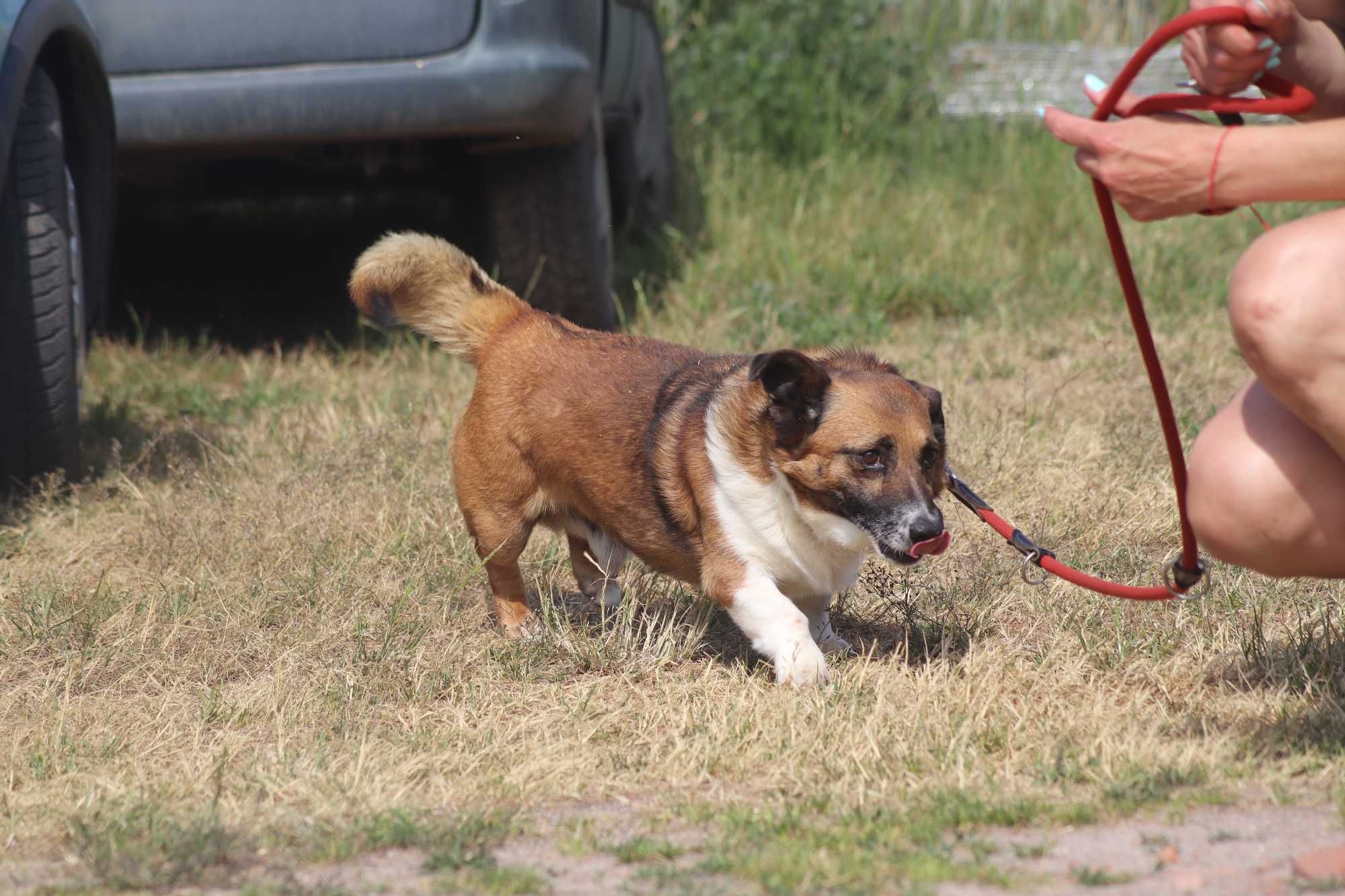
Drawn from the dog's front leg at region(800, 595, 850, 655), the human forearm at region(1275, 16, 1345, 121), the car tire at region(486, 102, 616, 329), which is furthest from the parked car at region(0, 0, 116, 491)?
the human forearm at region(1275, 16, 1345, 121)

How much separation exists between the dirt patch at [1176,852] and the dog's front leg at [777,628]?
0.84m

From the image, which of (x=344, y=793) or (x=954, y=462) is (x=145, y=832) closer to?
(x=344, y=793)

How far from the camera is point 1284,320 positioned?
2465mm

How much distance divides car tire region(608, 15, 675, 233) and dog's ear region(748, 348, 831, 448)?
10.7 ft

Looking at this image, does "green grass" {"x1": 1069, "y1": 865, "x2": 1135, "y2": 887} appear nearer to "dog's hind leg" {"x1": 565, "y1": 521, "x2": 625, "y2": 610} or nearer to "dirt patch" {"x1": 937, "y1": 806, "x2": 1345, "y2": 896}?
"dirt patch" {"x1": 937, "y1": 806, "x2": 1345, "y2": 896}

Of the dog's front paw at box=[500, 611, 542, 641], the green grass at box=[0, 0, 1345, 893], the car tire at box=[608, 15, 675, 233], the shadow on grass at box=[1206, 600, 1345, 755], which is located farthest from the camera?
the car tire at box=[608, 15, 675, 233]

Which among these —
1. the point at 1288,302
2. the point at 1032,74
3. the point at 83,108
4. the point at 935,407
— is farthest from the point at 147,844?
the point at 1032,74

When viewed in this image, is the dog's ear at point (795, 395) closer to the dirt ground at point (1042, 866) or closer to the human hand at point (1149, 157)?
the human hand at point (1149, 157)

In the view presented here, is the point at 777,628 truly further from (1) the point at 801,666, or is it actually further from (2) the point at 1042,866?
(2) the point at 1042,866

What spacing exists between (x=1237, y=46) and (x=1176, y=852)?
1.27 meters

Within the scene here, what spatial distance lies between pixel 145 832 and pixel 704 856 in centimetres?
94

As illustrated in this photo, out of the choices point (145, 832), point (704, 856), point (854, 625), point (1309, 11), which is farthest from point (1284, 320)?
point (145, 832)

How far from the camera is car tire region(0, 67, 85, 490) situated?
13.9 feet

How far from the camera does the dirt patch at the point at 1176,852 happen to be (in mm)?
2301
